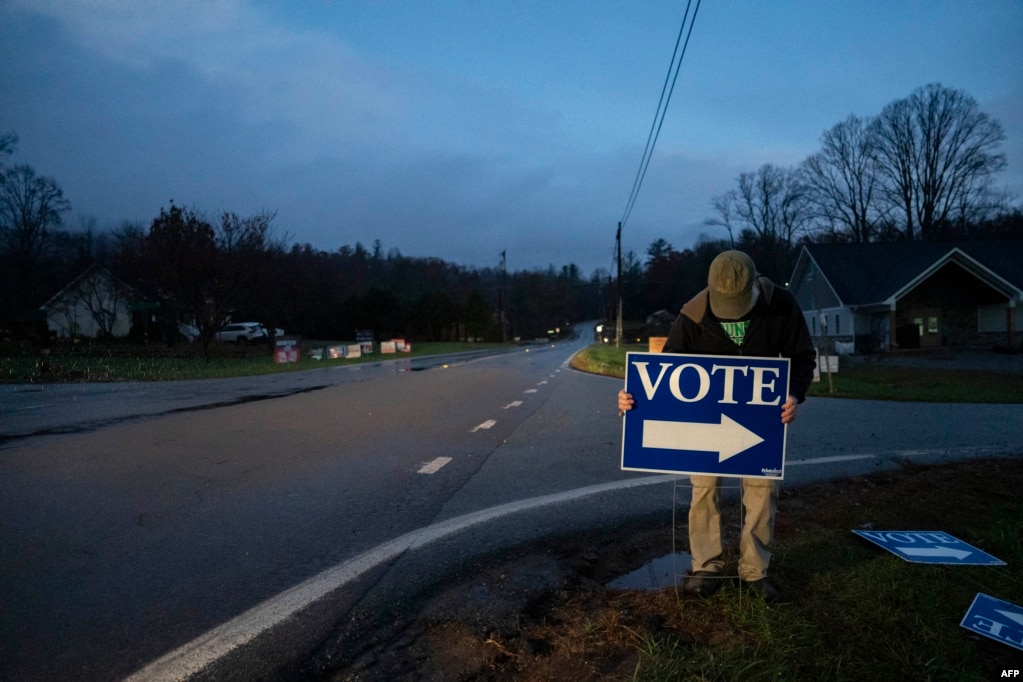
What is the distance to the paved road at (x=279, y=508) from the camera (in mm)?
3672

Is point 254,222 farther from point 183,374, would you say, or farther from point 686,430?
point 686,430

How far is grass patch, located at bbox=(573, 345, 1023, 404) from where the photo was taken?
15.2m

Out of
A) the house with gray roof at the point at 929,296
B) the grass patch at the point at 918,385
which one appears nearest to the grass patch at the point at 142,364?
the grass patch at the point at 918,385

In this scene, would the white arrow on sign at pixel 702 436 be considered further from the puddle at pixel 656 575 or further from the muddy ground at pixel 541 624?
the muddy ground at pixel 541 624

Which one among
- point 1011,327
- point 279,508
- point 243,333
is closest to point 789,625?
point 279,508

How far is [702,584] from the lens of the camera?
3805 millimetres

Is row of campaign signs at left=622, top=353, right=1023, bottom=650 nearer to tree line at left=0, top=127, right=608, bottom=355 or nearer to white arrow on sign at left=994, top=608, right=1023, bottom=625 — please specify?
white arrow on sign at left=994, top=608, right=1023, bottom=625

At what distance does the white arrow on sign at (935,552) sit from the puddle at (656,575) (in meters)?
1.34

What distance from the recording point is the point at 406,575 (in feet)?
14.6

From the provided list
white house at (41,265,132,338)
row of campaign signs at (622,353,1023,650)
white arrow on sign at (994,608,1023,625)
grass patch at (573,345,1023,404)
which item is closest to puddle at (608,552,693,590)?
row of campaign signs at (622,353,1023,650)

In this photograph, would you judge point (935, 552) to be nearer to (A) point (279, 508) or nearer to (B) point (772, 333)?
(B) point (772, 333)

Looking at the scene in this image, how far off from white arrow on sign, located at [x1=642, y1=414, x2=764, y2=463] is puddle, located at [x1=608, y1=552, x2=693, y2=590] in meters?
0.63

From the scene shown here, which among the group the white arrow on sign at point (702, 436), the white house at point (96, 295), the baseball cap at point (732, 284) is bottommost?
the white arrow on sign at point (702, 436)

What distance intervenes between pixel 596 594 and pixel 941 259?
36407 mm
